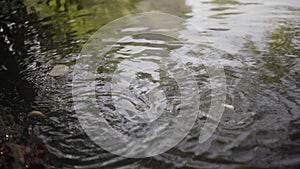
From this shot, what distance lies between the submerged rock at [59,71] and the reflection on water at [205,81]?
0.10m

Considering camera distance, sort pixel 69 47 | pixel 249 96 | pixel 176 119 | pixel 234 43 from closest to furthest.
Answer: pixel 176 119 < pixel 249 96 < pixel 234 43 < pixel 69 47

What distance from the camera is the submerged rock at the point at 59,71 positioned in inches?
160

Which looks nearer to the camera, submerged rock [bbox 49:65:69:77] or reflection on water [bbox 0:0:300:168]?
reflection on water [bbox 0:0:300:168]

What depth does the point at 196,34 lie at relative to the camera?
5062 millimetres

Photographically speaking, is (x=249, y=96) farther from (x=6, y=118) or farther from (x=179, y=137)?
(x=6, y=118)

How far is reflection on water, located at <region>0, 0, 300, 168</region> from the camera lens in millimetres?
2492

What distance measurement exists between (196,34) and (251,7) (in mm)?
1792

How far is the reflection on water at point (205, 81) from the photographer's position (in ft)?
8.18

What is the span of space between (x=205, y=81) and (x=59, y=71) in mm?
1950

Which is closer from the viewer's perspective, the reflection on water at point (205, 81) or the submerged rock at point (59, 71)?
the reflection on water at point (205, 81)

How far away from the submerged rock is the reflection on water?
0.10 meters

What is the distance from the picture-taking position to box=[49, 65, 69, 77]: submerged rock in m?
4.07

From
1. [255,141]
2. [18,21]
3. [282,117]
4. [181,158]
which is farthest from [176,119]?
[18,21]

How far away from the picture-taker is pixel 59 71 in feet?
13.6
